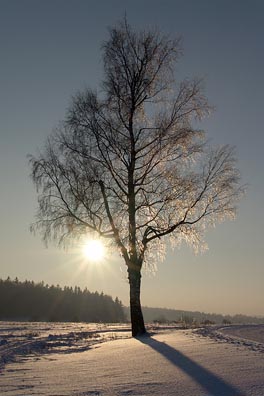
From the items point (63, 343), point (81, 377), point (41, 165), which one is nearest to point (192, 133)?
point (41, 165)

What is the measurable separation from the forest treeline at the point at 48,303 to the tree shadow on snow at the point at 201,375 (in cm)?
9993

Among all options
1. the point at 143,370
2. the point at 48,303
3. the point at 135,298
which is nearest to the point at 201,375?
the point at 143,370

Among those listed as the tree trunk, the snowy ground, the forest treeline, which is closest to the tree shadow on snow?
the snowy ground

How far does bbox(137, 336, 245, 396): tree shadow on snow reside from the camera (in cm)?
684

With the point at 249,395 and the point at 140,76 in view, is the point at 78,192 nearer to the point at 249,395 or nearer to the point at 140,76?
the point at 140,76

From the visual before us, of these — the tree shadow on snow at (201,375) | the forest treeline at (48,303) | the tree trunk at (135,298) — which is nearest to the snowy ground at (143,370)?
the tree shadow on snow at (201,375)

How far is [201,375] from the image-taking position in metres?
8.00

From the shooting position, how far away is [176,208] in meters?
19.1

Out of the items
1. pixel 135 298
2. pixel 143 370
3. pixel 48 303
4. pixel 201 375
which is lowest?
pixel 201 375

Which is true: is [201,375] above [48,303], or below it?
below

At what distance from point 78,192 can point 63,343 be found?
21.2 feet

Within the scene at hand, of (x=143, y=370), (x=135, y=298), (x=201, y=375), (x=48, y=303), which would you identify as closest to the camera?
(x=201, y=375)

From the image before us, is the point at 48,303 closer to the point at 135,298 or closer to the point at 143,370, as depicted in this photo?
the point at 135,298

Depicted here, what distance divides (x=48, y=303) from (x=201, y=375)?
119487 millimetres
